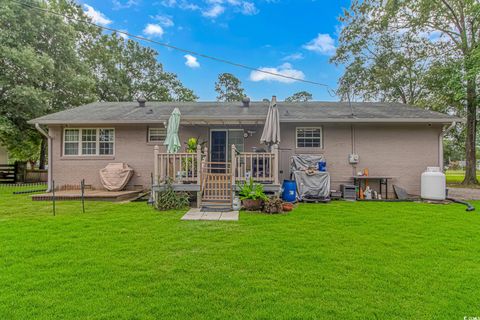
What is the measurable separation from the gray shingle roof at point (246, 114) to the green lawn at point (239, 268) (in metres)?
4.07

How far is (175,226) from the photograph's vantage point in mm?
4758

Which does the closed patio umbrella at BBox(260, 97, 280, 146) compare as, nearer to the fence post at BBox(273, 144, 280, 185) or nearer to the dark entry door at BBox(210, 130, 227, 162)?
the fence post at BBox(273, 144, 280, 185)

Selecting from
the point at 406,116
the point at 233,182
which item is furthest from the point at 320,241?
→ the point at 406,116

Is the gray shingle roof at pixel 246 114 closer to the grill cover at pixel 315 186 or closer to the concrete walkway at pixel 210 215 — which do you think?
the grill cover at pixel 315 186

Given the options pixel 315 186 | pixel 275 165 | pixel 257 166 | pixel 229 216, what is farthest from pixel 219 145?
pixel 229 216

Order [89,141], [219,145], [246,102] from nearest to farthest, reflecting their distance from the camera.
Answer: [89,141], [219,145], [246,102]

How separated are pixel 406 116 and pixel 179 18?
12576 millimetres

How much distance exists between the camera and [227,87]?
2788cm

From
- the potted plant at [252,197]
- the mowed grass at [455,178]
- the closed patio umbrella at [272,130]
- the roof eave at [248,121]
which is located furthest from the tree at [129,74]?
the mowed grass at [455,178]

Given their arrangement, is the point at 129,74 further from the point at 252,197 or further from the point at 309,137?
the point at 252,197

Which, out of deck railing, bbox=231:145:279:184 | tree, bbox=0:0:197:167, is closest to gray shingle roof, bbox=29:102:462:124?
deck railing, bbox=231:145:279:184

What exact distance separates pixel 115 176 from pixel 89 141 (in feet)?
6.41

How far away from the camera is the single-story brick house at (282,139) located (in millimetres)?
8578

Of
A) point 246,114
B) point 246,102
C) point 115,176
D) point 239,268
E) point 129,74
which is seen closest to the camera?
point 239,268
